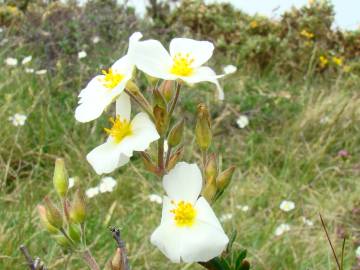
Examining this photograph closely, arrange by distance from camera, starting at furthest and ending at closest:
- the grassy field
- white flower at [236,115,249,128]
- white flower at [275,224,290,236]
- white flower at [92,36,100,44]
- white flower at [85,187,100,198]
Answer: white flower at [92,36,100,44] < white flower at [236,115,249,128] < white flower at [85,187,100,198] < white flower at [275,224,290,236] < the grassy field

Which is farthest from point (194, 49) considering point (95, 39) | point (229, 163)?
point (95, 39)

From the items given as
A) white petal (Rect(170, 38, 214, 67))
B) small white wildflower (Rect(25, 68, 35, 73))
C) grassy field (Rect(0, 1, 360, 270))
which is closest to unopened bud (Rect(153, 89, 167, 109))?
white petal (Rect(170, 38, 214, 67))

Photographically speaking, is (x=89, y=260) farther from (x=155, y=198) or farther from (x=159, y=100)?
(x=155, y=198)

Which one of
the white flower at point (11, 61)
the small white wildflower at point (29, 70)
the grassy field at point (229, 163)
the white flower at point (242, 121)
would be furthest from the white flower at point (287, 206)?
the white flower at point (11, 61)

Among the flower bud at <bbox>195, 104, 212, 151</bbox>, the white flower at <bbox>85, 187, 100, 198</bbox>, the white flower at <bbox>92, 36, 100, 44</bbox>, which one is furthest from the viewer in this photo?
the white flower at <bbox>92, 36, 100, 44</bbox>

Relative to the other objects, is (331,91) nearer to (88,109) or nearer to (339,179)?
(339,179)

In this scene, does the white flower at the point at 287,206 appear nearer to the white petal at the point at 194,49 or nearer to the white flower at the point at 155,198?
the white flower at the point at 155,198

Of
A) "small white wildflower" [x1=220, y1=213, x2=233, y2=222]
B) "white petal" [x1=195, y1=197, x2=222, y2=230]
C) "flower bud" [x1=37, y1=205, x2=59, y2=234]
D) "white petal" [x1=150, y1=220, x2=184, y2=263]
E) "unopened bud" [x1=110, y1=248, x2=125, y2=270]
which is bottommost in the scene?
"small white wildflower" [x1=220, y1=213, x2=233, y2=222]

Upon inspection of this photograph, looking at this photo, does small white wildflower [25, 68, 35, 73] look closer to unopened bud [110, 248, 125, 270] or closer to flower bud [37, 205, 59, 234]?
flower bud [37, 205, 59, 234]
